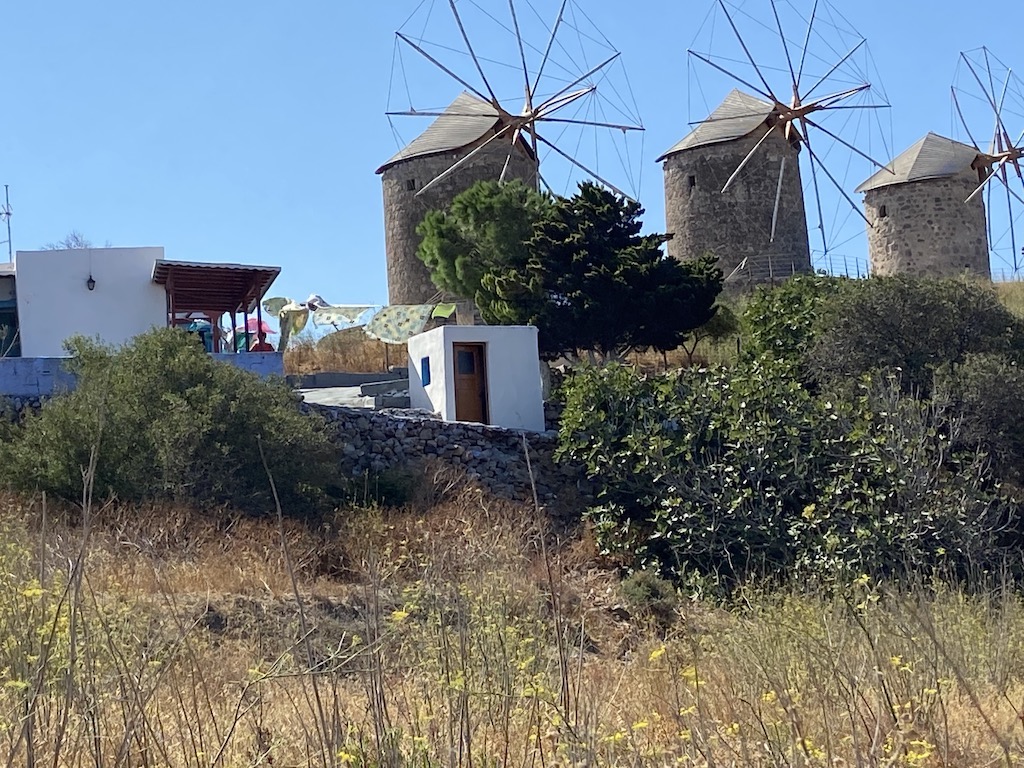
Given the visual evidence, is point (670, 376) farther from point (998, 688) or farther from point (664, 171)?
point (664, 171)

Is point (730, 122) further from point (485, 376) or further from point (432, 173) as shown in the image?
point (485, 376)

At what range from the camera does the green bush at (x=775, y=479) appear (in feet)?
36.3

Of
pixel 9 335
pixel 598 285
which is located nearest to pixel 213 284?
pixel 9 335

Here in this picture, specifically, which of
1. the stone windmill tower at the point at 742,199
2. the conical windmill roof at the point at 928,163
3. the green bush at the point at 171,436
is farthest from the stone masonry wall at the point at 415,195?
the green bush at the point at 171,436

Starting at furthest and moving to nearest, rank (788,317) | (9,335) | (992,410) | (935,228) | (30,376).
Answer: (935,228) < (9,335) < (788,317) < (30,376) < (992,410)

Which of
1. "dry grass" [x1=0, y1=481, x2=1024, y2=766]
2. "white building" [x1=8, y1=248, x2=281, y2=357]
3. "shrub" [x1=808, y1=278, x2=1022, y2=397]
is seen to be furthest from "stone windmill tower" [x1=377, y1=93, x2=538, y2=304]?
"dry grass" [x1=0, y1=481, x2=1024, y2=766]

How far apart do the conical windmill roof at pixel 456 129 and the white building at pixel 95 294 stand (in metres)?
9.93

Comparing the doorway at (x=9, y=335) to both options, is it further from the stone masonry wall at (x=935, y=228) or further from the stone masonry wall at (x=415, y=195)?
the stone masonry wall at (x=935, y=228)

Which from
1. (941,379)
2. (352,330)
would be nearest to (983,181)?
(352,330)

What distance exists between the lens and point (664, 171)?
1141 inches

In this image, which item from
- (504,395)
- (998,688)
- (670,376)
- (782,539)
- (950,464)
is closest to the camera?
(998,688)

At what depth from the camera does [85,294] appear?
60.1ft

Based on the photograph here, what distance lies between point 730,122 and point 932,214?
5155mm

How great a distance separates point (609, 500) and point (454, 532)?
6.51 ft
